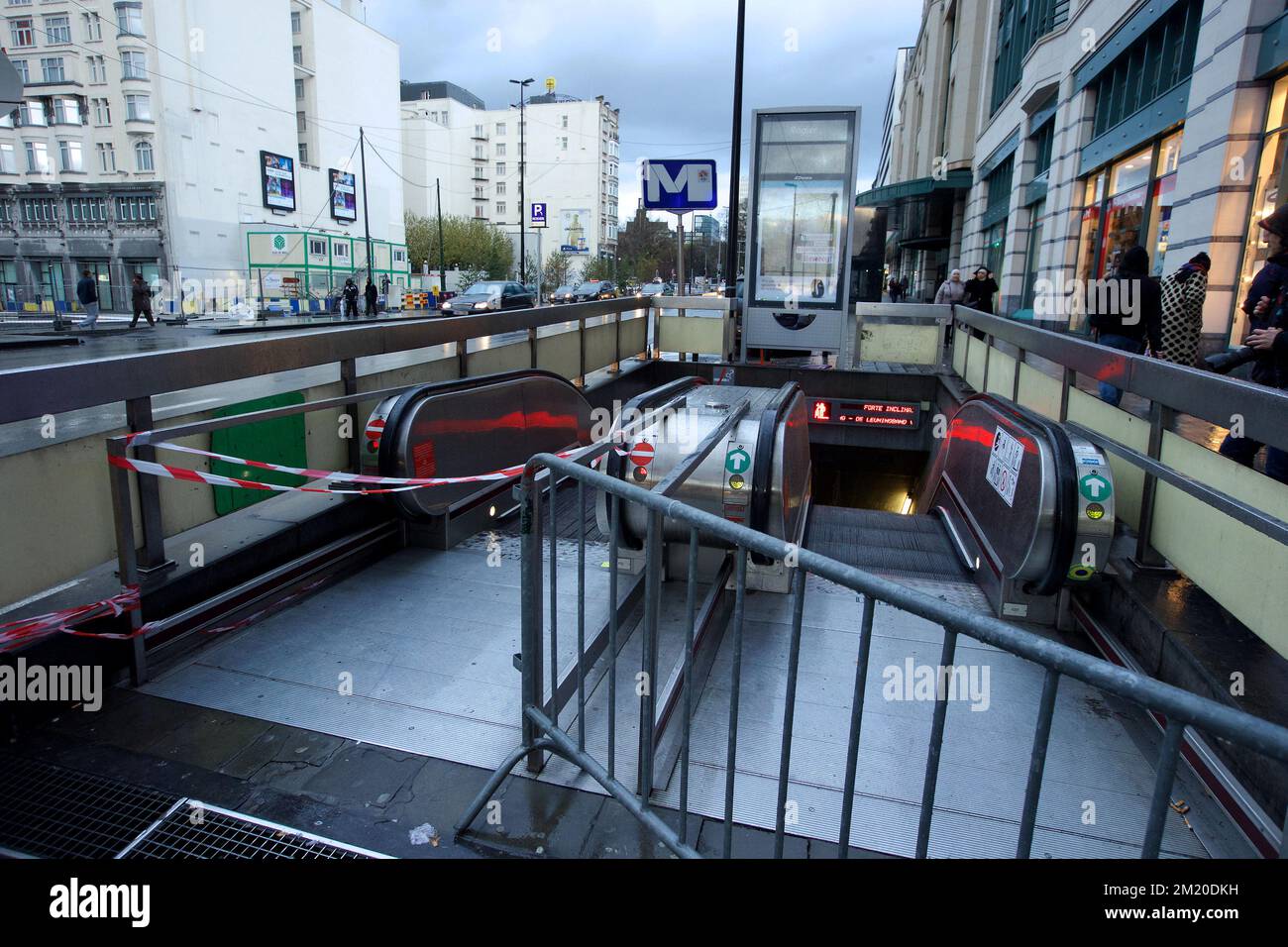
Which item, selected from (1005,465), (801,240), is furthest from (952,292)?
(1005,465)

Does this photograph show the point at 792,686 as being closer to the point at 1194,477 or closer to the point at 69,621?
the point at 1194,477

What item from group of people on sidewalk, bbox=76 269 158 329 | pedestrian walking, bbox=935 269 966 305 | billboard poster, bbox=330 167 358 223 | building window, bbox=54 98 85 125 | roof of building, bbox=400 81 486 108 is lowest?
group of people on sidewalk, bbox=76 269 158 329

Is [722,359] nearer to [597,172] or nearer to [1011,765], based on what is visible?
[1011,765]

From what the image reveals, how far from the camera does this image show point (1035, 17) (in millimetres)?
19297

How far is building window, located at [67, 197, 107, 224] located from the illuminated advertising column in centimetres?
4521

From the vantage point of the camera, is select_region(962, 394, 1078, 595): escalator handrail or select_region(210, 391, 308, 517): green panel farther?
→ select_region(210, 391, 308, 517): green panel

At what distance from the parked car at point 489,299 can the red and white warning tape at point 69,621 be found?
28.4m

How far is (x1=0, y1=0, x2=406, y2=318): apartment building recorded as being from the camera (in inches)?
1674

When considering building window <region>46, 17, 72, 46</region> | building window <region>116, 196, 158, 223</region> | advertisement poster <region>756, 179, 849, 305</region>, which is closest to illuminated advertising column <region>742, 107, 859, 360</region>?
advertisement poster <region>756, 179, 849, 305</region>

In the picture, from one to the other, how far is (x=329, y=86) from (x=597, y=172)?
44782 millimetres

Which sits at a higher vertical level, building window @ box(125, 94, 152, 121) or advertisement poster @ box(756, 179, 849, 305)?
building window @ box(125, 94, 152, 121)

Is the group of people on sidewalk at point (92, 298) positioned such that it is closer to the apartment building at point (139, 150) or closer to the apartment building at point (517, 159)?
the apartment building at point (139, 150)

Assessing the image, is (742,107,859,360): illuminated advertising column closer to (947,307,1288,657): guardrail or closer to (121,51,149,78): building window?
(947,307,1288,657): guardrail
